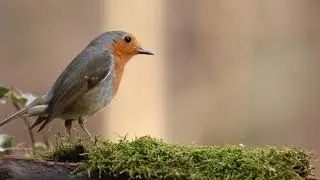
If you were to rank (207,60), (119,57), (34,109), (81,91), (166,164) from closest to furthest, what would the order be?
(166,164), (34,109), (81,91), (119,57), (207,60)

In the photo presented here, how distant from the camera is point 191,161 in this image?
2.46 meters

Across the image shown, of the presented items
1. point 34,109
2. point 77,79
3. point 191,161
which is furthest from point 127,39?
point 191,161

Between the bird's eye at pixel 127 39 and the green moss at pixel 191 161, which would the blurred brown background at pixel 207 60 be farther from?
the green moss at pixel 191 161

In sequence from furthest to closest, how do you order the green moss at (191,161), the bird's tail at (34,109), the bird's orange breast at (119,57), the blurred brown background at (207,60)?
1. the blurred brown background at (207,60)
2. the bird's orange breast at (119,57)
3. the bird's tail at (34,109)
4. the green moss at (191,161)

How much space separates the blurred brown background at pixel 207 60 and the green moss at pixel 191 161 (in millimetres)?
4765

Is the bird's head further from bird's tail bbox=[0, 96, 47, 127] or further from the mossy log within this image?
the mossy log

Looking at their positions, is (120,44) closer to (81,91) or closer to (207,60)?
(81,91)

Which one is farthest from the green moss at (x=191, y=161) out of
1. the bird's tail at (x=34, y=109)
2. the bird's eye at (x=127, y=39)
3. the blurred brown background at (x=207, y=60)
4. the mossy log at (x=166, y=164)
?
the blurred brown background at (x=207, y=60)

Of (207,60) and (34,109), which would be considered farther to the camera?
(207,60)

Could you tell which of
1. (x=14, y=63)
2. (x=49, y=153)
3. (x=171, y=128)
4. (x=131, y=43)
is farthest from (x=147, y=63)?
(x=49, y=153)

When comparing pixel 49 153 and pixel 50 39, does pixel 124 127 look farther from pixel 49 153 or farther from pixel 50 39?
pixel 49 153

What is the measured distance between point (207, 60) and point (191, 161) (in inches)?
210

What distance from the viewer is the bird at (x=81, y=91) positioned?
11.6 feet

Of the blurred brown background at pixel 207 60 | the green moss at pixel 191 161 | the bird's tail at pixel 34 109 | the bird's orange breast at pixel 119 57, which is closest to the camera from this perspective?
the green moss at pixel 191 161
